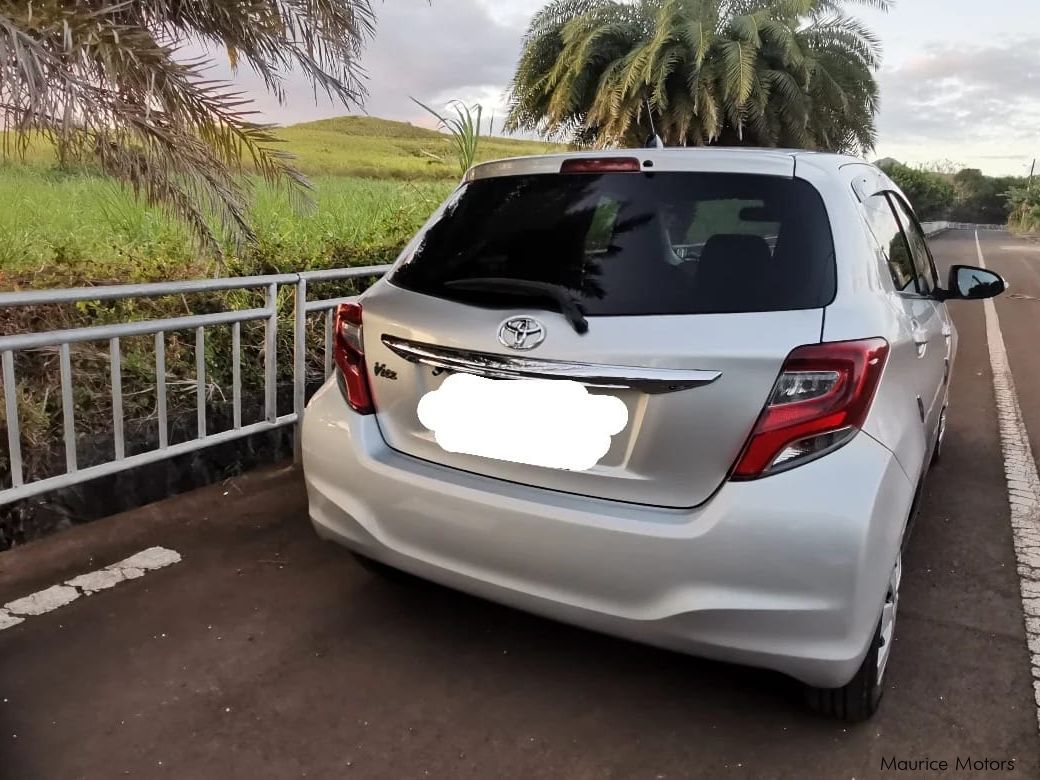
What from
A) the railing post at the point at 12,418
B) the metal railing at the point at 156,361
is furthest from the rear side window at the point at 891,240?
the railing post at the point at 12,418

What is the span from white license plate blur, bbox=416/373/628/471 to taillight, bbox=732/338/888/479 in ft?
1.11

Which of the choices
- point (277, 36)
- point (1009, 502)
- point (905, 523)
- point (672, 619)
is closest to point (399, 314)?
point (672, 619)

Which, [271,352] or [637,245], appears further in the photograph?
[271,352]

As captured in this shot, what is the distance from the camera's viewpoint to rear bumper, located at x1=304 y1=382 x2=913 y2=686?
2.07 meters

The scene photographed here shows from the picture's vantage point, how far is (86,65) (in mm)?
3814

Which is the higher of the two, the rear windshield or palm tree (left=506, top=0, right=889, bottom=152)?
palm tree (left=506, top=0, right=889, bottom=152)

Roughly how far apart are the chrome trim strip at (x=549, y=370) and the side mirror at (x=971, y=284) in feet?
7.16

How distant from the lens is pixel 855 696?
2.42m

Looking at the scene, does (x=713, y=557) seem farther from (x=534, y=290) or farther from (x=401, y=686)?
(x=401, y=686)

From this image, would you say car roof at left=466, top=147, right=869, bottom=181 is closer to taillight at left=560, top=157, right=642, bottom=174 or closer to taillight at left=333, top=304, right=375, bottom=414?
taillight at left=560, top=157, right=642, bottom=174

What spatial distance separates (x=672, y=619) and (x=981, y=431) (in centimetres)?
447

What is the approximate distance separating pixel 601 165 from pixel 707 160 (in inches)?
12.4

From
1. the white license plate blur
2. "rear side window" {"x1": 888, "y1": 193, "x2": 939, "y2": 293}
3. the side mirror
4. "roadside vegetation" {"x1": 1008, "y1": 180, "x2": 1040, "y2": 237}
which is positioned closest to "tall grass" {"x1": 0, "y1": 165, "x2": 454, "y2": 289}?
the white license plate blur

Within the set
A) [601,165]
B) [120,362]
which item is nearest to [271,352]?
[120,362]
